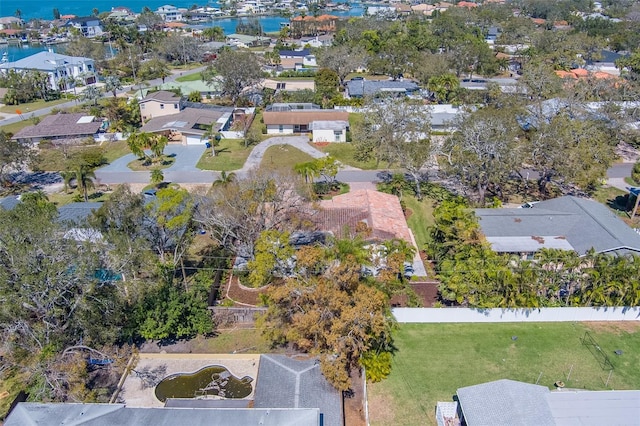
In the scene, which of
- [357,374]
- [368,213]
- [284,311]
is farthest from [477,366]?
[368,213]

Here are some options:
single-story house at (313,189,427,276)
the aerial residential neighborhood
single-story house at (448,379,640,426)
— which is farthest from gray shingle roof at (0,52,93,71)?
single-story house at (448,379,640,426)

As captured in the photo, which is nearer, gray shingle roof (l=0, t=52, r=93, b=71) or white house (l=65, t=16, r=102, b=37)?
gray shingle roof (l=0, t=52, r=93, b=71)

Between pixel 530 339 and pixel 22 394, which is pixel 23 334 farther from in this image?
pixel 530 339

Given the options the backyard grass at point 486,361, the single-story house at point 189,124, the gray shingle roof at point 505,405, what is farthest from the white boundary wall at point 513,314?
the single-story house at point 189,124

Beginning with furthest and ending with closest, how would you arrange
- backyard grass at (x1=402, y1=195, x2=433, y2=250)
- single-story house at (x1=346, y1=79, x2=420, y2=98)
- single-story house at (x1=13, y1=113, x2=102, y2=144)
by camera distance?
single-story house at (x1=346, y1=79, x2=420, y2=98) < single-story house at (x1=13, y1=113, x2=102, y2=144) < backyard grass at (x1=402, y1=195, x2=433, y2=250)

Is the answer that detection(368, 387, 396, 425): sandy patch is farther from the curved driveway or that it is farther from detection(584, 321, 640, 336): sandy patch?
the curved driveway

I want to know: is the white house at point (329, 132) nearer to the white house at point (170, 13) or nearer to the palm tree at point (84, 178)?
the palm tree at point (84, 178)

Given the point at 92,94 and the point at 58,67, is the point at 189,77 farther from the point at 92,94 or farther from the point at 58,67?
the point at 92,94
